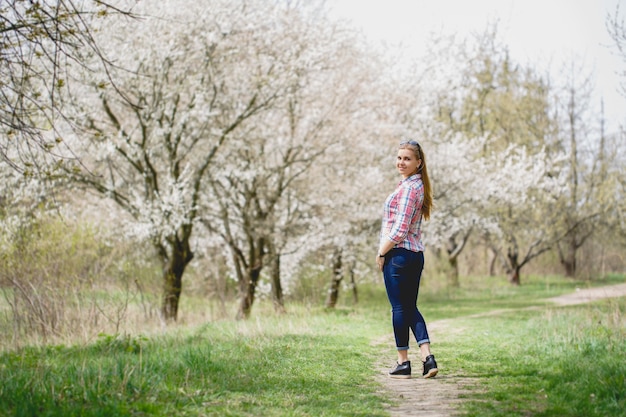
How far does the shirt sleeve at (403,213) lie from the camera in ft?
19.5

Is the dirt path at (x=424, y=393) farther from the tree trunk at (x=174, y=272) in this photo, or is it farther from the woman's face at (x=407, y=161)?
the tree trunk at (x=174, y=272)

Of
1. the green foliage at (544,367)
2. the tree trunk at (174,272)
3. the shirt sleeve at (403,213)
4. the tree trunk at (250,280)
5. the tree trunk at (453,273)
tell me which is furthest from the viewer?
the tree trunk at (453,273)

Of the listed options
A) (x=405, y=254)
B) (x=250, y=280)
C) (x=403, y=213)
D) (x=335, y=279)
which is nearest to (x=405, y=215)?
(x=403, y=213)

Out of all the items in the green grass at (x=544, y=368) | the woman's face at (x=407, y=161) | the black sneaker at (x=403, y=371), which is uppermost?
the woman's face at (x=407, y=161)

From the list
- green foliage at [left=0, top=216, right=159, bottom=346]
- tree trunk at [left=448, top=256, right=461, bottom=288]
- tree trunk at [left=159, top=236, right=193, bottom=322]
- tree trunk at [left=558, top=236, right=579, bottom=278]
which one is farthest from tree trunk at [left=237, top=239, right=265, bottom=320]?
tree trunk at [left=558, top=236, right=579, bottom=278]

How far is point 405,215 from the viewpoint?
5980 mm

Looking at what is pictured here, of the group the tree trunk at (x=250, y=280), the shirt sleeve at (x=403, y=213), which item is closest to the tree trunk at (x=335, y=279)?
the tree trunk at (x=250, y=280)

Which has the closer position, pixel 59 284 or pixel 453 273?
pixel 59 284

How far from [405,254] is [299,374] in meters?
1.54

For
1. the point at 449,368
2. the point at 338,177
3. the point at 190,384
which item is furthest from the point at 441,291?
the point at 190,384

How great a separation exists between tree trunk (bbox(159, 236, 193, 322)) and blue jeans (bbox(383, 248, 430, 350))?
10.4 meters

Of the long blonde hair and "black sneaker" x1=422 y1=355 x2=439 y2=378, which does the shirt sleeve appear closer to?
the long blonde hair

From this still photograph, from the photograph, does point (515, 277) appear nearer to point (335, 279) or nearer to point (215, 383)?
point (335, 279)

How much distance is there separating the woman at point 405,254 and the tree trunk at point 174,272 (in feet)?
33.9
